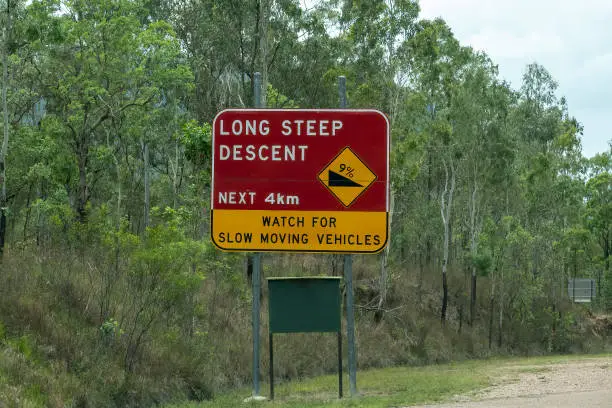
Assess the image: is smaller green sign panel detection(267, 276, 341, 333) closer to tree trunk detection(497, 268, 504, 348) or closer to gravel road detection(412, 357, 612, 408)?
gravel road detection(412, 357, 612, 408)

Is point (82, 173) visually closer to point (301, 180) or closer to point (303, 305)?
point (301, 180)

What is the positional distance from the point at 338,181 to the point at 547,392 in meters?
4.77

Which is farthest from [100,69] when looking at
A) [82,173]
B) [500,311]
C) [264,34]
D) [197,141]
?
[500,311]

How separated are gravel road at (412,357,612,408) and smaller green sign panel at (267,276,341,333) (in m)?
2.85

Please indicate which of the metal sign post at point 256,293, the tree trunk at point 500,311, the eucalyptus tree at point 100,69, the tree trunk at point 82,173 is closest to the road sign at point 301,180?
the metal sign post at point 256,293

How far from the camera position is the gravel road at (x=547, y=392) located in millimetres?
11688

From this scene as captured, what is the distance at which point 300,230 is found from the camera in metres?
15.1

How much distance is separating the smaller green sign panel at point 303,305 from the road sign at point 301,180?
0.61 meters

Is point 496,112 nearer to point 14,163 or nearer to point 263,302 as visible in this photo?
point 263,302

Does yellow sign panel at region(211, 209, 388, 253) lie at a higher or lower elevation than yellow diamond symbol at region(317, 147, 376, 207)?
lower

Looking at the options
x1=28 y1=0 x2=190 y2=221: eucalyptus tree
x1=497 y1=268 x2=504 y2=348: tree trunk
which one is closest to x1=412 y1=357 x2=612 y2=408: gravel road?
x1=28 y1=0 x2=190 y2=221: eucalyptus tree

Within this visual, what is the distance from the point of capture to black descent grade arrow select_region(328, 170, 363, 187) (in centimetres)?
1495

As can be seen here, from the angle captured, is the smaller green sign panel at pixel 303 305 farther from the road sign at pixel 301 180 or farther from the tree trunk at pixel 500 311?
the tree trunk at pixel 500 311

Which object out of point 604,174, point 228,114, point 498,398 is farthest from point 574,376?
point 604,174
